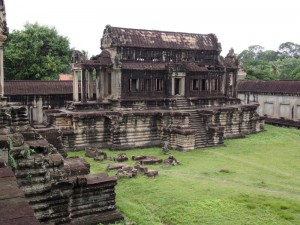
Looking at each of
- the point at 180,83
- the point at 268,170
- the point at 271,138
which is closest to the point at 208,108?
the point at 180,83

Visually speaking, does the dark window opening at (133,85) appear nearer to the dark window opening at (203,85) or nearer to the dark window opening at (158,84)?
the dark window opening at (158,84)

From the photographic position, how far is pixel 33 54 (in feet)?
111

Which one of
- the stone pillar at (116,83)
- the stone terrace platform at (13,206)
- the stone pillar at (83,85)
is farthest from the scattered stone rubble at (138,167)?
the stone terrace platform at (13,206)

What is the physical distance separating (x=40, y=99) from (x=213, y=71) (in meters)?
14.3

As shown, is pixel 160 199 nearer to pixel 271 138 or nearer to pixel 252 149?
pixel 252 149

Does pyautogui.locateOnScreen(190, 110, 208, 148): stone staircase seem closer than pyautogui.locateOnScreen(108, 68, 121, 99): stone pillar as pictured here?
Yes

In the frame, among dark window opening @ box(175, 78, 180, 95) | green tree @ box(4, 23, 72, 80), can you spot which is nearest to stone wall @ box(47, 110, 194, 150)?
dark window opening @ box(175, 78, 180, 95)

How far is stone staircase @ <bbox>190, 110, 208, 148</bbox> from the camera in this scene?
2250 centimetres

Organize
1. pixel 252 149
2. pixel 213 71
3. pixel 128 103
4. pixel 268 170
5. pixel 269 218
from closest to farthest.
Answer: pixel 269 218 → pixel 268 170 → pixel 252 149 → pixel 128 103 → pixel 213 71

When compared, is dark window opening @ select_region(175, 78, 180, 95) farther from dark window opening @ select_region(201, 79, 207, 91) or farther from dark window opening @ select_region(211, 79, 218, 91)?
dark window opening @ select_region(211, 79, 218, 91)

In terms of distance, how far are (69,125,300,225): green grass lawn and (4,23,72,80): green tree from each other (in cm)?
1834

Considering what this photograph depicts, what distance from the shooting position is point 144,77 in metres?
24.1

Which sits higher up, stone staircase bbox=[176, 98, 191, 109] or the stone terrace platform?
stone staircase bbox=[176, 98, 191, 109]

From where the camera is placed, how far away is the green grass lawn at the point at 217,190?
10484 millimetres
